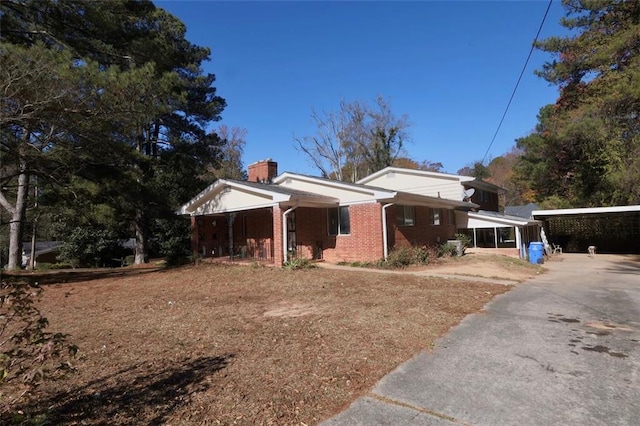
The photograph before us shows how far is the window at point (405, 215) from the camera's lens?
1655 centimetres

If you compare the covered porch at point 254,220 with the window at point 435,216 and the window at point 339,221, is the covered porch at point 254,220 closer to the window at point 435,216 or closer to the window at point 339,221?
the window at point 339,221

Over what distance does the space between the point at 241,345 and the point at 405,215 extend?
12.9 meters

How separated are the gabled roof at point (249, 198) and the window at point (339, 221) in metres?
0.49

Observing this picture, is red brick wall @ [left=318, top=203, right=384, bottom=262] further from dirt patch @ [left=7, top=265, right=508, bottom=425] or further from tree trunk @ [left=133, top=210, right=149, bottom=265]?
tree trunk @ [left=133, top=210, right=149, bottom=265]

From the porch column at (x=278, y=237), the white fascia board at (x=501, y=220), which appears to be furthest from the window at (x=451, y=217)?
the porch column at (x=278, y=237)

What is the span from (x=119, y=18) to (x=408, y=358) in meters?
15.2

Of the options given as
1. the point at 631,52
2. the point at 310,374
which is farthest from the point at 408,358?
the point at 631,52

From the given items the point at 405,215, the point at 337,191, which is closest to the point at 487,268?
the point at 405,215

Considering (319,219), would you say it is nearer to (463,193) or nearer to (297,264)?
(297,264)

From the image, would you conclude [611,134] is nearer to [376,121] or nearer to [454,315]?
[454,315]

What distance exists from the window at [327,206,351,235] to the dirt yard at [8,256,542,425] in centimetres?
500

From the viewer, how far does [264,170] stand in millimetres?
23812

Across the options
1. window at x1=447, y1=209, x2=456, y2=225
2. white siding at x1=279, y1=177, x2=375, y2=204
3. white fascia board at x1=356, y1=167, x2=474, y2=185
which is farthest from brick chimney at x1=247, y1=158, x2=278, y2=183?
window at x1=447, y1=209, x2=456, y2=225

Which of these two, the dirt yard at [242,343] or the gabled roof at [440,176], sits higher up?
the gabled roof at [440,176]
